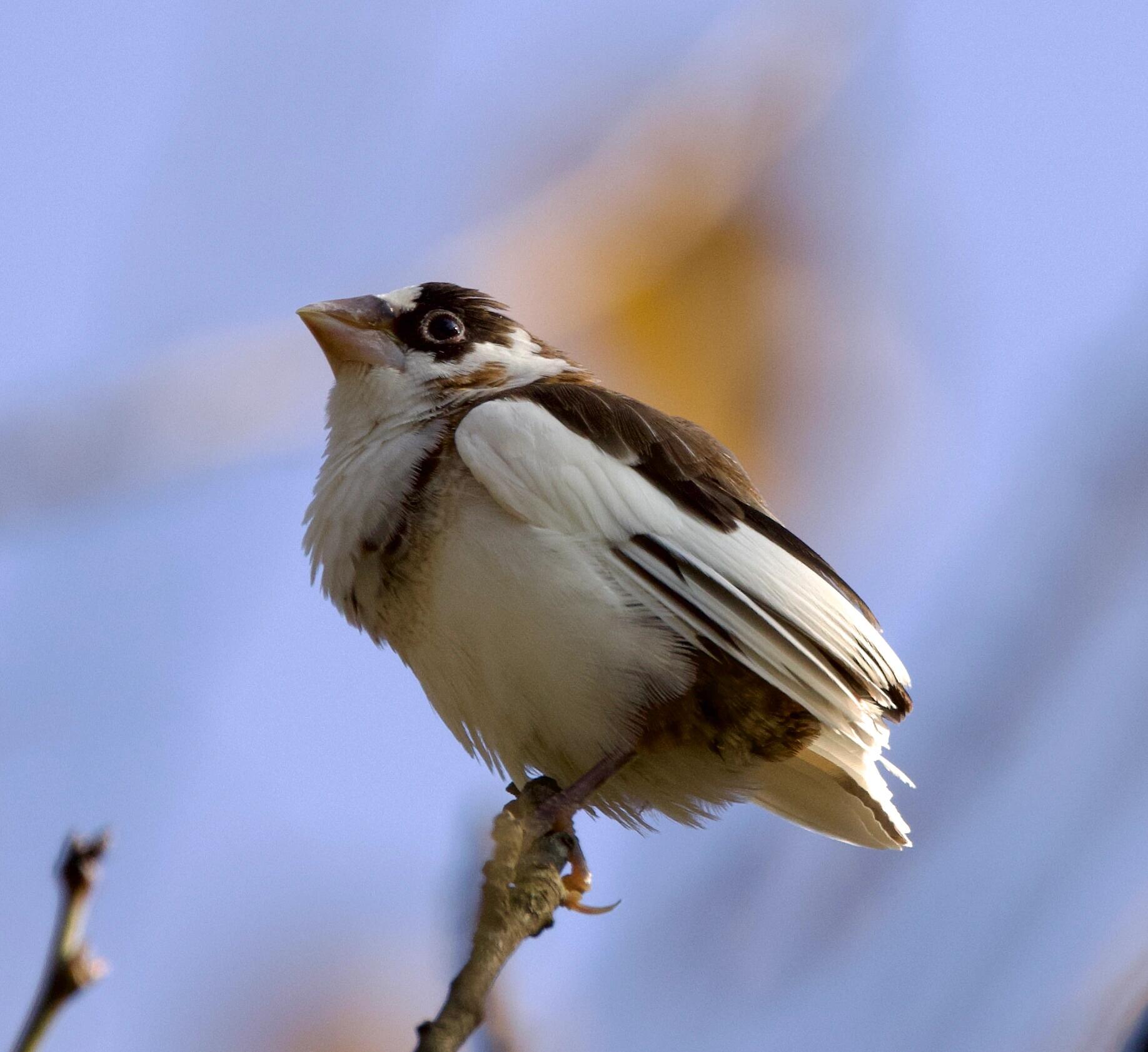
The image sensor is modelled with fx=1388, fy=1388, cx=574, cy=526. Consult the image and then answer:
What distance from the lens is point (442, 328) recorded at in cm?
508

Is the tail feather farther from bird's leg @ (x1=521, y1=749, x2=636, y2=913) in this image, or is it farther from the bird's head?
the bird's head

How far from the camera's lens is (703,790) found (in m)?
4.32

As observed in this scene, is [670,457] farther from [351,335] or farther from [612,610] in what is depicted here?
[351,335]

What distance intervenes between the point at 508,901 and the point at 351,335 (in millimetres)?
2361

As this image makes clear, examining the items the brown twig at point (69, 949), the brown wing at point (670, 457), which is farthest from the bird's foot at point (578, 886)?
the brown twig at point (69, 949)

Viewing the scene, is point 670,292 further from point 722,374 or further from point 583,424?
point 583,424

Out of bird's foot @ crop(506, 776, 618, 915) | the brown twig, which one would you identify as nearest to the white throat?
bird's foot @ crop(506, 776, 618, 915)

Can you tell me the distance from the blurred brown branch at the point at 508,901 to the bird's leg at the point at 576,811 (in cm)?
2

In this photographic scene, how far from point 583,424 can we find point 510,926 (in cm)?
176

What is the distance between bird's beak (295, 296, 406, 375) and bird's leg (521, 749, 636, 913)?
1654mm

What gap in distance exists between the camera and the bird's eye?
5031 mm

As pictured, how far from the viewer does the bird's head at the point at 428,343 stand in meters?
4.85

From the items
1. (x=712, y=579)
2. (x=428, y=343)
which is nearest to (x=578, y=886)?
(x=712, y=579)

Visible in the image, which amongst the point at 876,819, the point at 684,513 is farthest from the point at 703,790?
the point at 684,513
